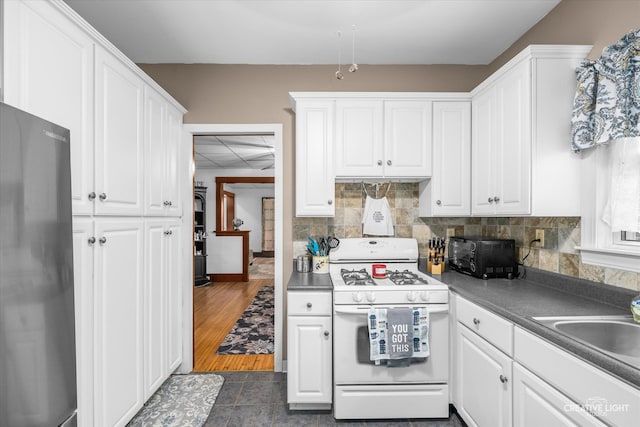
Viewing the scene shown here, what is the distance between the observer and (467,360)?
1.85 m

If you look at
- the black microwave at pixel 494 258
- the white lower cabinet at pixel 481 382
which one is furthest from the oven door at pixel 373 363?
the black microwave at pixel 494 258

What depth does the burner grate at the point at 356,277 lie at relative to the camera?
2119 millimetres

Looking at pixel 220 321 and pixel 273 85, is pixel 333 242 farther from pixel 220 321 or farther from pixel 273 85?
pixel 220 321

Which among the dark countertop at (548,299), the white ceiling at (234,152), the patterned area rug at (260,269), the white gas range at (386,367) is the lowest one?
the patterned area rug at (260,269)

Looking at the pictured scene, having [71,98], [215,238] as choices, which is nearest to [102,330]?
[71,98]

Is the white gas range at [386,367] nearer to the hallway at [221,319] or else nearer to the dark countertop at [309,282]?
the dark countertop at [309,282]

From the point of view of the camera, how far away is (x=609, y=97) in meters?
1.54

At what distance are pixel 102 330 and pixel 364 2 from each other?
2384 millimetres

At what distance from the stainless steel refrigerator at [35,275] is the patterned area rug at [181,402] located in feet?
3.62

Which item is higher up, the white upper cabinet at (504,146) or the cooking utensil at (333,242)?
the white upper cabinet at (504,146)

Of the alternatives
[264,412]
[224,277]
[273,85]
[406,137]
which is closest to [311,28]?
[273,85]

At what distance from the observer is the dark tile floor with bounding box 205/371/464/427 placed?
2029 millimetres

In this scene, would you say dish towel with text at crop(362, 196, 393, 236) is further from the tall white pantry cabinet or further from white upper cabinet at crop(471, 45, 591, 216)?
the tall white pantry cabinet

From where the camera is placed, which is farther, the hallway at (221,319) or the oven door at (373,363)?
the hallway at (221,319)
